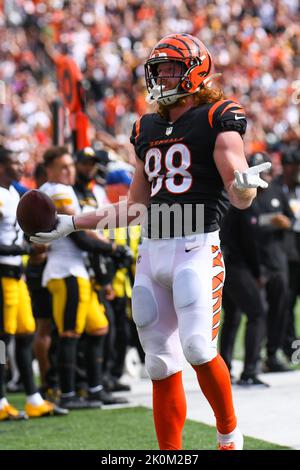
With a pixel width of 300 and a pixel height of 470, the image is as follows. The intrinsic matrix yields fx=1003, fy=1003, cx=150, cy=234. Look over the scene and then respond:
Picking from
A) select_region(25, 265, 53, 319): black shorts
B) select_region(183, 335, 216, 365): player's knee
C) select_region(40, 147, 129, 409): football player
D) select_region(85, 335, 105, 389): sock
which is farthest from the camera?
select_region(25, 265, 53, 319): black shorts

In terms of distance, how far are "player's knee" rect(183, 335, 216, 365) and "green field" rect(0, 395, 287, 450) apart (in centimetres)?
114

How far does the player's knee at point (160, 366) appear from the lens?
13.8 ft

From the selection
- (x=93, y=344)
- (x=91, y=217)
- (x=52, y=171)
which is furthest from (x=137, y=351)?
(x=91, y=217)

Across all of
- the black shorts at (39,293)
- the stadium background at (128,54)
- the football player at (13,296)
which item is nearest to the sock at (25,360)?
the football player at (13,296)

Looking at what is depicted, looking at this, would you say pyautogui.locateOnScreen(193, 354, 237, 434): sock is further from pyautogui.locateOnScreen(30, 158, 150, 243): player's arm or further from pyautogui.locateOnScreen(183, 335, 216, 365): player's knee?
pyautogui.locateOnScreen(30, 158, 150, 243): player's arm

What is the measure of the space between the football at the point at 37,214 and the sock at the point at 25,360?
7.69ft

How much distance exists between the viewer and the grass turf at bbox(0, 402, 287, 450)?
5.27 metres

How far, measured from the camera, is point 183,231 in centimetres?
421

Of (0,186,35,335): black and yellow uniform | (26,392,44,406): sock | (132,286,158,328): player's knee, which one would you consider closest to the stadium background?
(0,186,35,335): black and yellow uniform

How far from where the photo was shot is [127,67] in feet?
64.9

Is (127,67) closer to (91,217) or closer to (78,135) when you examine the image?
(78,135)

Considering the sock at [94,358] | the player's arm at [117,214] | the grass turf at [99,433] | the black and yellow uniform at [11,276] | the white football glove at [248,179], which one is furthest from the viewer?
the sock at [94,358]

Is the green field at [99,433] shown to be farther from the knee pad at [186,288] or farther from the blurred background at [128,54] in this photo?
the blurred background at [128,54]
